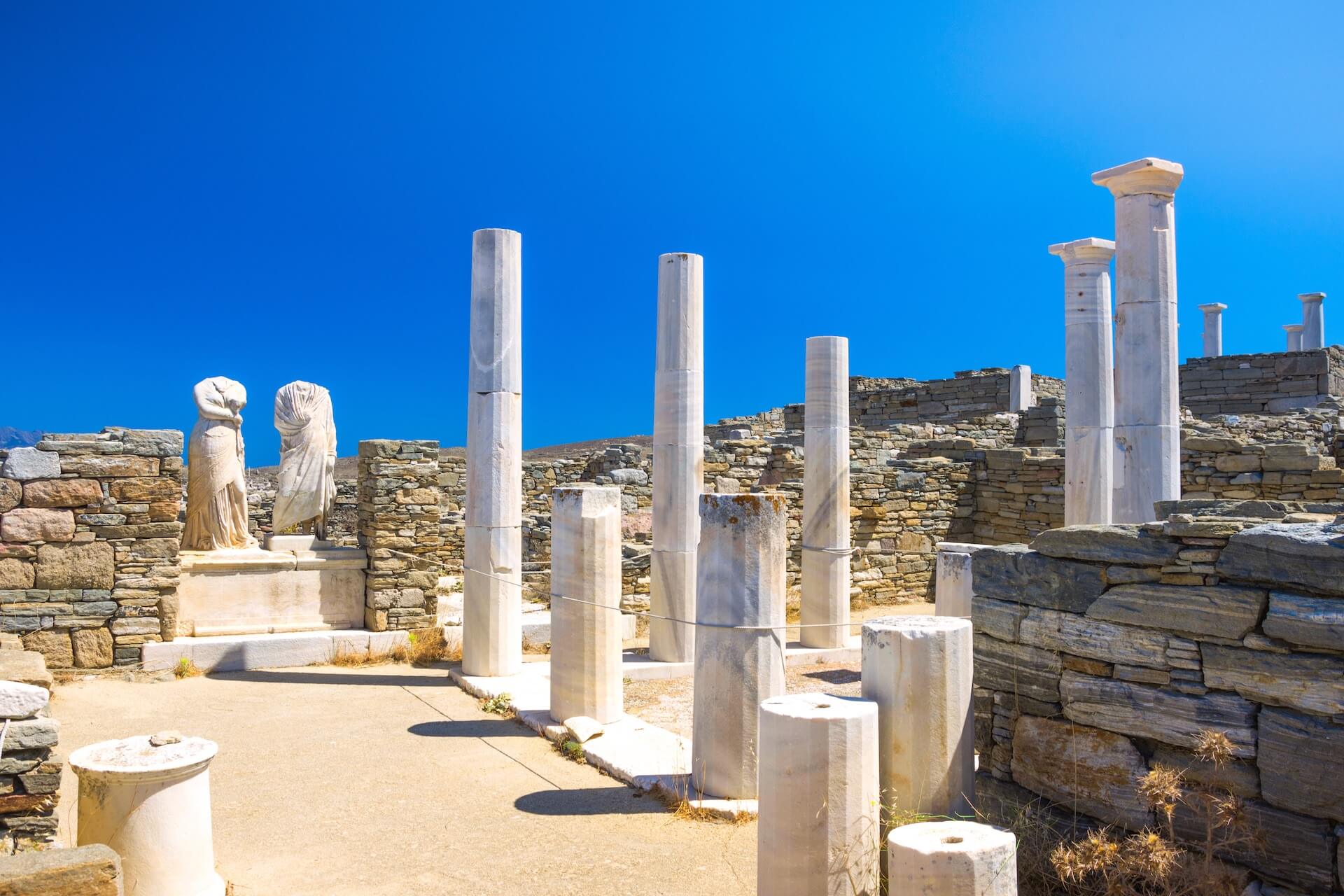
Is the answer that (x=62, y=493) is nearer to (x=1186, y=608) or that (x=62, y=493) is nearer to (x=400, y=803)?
(x=400, y=803)

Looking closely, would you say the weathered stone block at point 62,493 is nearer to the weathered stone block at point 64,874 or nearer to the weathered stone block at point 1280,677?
the weathered stone block at point 64,874

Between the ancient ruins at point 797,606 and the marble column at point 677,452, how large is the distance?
0.11 ft

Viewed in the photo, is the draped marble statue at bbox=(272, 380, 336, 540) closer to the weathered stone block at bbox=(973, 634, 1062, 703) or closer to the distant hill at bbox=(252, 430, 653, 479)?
the weathered stone block at bbox=(973, 634, 1062, 703)

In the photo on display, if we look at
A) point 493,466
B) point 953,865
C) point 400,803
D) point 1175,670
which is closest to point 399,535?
point 493,466

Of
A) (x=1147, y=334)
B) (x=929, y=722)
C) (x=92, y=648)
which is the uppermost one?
(x=1147, y=334)

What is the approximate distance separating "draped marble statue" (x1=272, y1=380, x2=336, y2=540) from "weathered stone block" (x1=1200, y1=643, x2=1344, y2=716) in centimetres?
883

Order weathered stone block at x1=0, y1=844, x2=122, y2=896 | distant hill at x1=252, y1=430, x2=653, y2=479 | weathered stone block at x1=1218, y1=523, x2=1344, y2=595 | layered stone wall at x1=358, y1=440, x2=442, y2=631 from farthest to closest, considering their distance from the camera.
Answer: distant hill at x1=252, y1=430, x2=653, y2=479 < layered stone wall at x1=358, y1=440, x2=442, y2=631 < weathered stone block at x1=1218, y1=523, x2=1344, y2=595 < weathered stone block at x1=0, y1=844, x2=122, y2=896

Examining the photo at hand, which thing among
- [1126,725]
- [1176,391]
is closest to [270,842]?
[1126,725]

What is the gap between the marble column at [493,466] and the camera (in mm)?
9117

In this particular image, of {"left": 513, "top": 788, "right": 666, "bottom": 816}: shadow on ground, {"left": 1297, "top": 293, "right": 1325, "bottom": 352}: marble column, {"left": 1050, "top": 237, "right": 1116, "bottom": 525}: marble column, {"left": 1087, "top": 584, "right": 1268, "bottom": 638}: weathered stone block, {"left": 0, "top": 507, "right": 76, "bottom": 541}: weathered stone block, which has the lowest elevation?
{"left": 513, "top": 788, "right": 666, "bottom": 816}: shadow on ground

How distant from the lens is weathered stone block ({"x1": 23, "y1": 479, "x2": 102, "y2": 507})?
870cm

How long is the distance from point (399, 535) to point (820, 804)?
7.12m

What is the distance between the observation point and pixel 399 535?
1034cm

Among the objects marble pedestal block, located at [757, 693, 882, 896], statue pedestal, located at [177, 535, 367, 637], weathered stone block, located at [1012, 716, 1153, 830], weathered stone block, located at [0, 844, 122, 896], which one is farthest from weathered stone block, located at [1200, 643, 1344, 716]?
statue pedestal, located at [177, 535, 367, 637]
